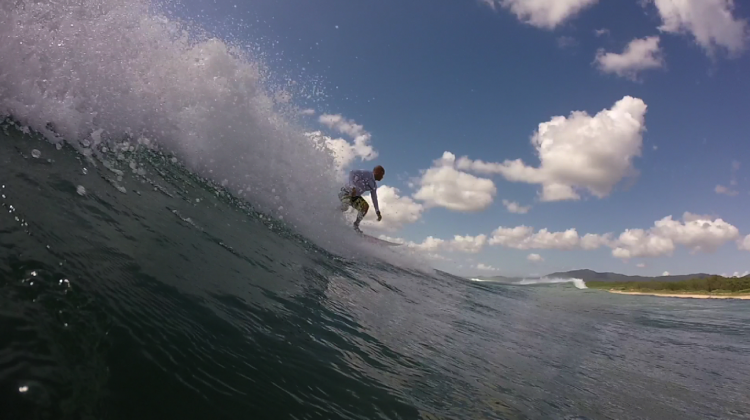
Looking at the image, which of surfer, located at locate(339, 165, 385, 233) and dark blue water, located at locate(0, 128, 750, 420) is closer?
dark blue water, located at locate(0, 128, 750, 420)

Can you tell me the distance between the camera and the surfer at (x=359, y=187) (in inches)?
568

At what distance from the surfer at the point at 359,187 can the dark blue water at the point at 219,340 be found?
594cm

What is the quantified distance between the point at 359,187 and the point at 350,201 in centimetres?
59

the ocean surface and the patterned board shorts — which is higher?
the patterned board shorts

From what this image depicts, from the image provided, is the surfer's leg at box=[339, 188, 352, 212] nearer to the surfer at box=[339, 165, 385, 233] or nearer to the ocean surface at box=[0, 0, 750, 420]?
the surfer at box=[339, 165, 385, 233]

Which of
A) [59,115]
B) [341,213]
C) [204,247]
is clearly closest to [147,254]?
[204,247]

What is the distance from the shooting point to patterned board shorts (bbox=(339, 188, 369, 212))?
14.5 meters

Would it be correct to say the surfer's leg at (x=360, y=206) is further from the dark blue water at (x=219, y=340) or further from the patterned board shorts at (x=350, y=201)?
the dark blue water at (x=219, y=340)

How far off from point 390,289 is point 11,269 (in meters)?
8.24

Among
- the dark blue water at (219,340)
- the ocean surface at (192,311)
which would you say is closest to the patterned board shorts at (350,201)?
the ocean surface at (192,311)

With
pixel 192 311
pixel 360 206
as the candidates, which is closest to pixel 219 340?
pixel 192 311

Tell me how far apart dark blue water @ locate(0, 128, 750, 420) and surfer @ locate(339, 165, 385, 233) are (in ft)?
19.5

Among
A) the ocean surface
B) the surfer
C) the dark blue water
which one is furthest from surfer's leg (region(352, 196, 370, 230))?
the dark blue water

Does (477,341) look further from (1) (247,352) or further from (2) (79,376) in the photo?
(2) (79,376)
